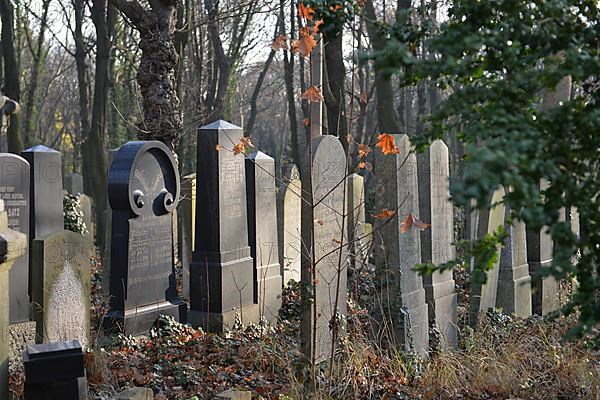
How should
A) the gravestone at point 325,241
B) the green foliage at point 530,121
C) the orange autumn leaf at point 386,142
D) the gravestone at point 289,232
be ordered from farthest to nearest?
the gravestone at point 289,232 < the gravestone at point 325,241 < the orange autumn leaf at point 386,142 < the green foliage at point 530,121

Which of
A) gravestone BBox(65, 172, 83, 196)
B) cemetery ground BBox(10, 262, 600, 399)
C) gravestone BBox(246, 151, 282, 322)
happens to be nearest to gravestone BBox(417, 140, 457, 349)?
cemetery ground BBox(10, 262, 600, 399)

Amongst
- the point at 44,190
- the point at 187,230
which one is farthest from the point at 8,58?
the point at 44,190

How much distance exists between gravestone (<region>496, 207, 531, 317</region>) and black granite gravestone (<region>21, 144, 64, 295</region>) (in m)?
5.44

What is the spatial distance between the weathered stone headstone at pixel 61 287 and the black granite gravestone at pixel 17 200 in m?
0.97

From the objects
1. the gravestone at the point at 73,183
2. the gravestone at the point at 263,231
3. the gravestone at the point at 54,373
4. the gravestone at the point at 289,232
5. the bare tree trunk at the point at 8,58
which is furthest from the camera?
the gravestone at the point at 73,183

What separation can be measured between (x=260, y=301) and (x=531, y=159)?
7.12 m

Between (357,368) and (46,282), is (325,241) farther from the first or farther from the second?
(46,282)

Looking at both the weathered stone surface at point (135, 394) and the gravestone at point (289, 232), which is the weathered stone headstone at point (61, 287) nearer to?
the weathered stone surface at point (135, 394)

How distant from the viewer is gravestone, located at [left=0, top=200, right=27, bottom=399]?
382 cm

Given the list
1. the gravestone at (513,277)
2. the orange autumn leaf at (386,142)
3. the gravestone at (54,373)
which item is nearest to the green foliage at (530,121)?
the gravestone at (54,373)

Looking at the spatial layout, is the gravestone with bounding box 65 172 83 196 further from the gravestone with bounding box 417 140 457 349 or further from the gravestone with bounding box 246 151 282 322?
the gravestone with bounding box 417 140 457 349

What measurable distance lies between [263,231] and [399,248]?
11.0ft

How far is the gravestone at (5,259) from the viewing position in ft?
12.5

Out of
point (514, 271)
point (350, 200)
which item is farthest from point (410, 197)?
point (350, 200)
